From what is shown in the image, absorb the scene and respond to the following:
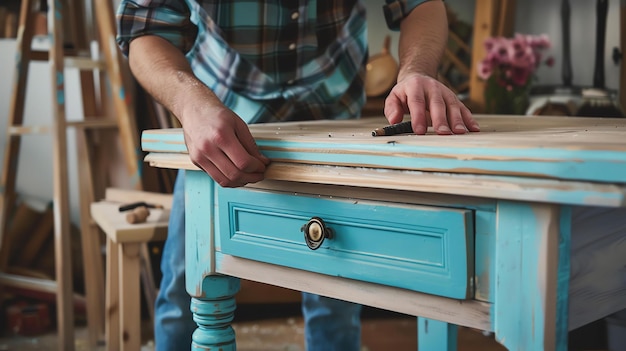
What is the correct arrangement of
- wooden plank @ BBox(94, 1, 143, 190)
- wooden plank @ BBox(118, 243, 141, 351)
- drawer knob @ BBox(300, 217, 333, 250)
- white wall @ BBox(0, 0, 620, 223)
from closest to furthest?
drawer knob @ BBox(300, 217, 333, 250)
wooden plank @ BBox(118, 243, 141, 351)
wooden plank @ BBox(94, 1, 143, 190)
white wall @ BBox(0, 0, 620, 223)

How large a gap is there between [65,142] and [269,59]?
1.30 meters

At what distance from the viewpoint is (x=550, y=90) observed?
294 cm

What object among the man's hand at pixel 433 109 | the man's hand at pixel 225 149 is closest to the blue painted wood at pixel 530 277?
the man's hand at pixel 433 109

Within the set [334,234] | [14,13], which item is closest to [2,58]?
[14,13]


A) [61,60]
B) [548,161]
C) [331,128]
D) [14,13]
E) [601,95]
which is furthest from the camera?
[14,13]

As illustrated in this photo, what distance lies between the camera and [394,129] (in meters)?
0.90

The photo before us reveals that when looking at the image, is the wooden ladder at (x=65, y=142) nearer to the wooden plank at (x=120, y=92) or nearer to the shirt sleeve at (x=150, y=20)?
the wooden plank at (x=120, y=92)

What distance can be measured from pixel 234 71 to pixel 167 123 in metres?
1.44

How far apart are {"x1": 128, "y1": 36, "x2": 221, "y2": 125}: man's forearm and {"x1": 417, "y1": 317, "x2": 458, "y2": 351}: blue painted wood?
2.40ft

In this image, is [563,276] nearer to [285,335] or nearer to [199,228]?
[199,228]

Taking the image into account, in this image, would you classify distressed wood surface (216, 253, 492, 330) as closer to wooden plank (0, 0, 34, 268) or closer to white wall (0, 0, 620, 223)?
wooden plank (0, 0, 34, 268)

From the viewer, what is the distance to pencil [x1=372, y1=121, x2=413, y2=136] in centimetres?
88

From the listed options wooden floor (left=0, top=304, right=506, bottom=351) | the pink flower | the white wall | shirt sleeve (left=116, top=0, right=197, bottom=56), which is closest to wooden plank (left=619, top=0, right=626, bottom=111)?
the white wall

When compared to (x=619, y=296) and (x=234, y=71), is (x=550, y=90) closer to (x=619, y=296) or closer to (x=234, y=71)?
(x=234, y=71)
